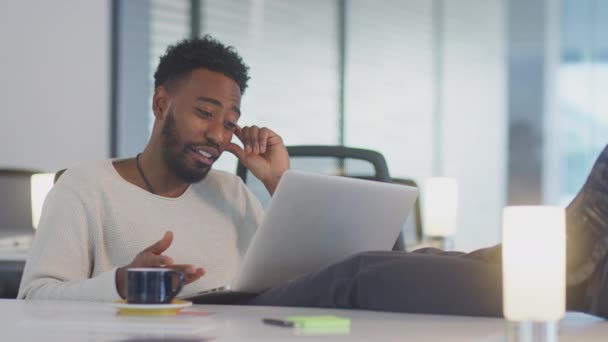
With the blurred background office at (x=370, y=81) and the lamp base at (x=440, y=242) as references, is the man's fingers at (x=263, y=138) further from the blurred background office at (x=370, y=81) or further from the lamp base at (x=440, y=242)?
the blurred background office at (x=370, y=81)

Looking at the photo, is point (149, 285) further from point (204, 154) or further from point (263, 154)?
point (263, 154)

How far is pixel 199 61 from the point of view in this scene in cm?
225

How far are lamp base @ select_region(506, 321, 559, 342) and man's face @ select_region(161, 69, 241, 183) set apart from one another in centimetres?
117

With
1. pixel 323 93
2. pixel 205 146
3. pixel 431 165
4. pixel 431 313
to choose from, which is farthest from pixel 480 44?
pixel 431 313

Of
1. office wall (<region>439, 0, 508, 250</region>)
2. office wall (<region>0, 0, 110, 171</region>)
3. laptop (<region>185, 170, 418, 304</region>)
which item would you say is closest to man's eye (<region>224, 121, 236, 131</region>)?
laptop (<region>185, 170, 418, 304</region>)

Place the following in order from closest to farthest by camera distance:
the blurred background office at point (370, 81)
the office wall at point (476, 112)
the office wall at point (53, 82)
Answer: the office wall at point (53, 82) → the blurred background office at point (370, 81) → the office wall at point (476, 112)

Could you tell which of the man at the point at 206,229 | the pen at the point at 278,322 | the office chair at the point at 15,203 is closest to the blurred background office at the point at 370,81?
the office chair at the point at 15,203

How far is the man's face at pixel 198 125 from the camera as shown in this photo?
87.1 inches

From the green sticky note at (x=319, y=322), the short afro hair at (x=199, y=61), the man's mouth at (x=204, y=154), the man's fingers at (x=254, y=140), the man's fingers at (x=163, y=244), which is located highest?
the short afro hair at (x=199, y=61)

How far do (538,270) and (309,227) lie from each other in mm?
647

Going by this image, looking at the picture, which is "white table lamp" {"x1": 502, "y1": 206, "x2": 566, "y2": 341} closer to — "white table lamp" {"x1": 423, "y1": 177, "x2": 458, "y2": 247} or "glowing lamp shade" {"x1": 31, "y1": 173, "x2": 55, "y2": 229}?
"glowing lamp shade" {"x1": 31, "y1": 173, "x2": 55, "y2": 229}

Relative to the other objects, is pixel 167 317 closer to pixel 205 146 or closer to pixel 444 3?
pixel 205 146

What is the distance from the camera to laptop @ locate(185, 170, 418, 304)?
1.67 m

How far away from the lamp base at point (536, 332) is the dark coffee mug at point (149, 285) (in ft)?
1.69
